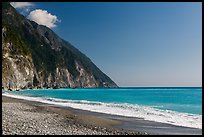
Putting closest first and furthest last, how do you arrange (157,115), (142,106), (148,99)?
(157,115), (142,106), (148,99)

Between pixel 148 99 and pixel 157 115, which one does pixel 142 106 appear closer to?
pixel 157 115

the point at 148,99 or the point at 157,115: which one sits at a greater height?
the point at 157,115

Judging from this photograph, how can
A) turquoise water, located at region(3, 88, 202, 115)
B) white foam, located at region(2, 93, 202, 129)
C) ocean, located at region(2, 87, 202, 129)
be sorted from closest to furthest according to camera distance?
white foam, located at region(2, 93, 202, 129)
ocean, located at region(2, 87, 202, 129)
turquoise water, located at region(3, 88, 202, 115)

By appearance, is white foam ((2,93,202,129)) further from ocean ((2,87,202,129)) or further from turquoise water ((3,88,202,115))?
turquoise water ((3,88,202,115))

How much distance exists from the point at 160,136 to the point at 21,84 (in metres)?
105

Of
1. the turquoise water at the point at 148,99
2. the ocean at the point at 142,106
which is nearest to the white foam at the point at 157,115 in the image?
the ocean at the point at 142,106

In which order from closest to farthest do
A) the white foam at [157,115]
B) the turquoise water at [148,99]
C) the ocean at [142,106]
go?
1. the white foam at [157,115]
2. the ocean at [142,106]
3. the turquoise water at [148,99]

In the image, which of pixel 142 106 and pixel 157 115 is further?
pixel 142 106

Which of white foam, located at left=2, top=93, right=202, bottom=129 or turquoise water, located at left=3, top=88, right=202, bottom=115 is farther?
turquoise water, located at left=3, top=88, right=202, bottom=115

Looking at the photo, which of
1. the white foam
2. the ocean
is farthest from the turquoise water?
the white foam

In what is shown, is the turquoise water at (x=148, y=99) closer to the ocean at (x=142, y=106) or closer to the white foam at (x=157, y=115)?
the ocean at (x=142, y=106)

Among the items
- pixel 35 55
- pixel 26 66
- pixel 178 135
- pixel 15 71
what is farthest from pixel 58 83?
pixel 178 135

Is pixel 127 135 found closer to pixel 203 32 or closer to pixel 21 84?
pixel 203 32

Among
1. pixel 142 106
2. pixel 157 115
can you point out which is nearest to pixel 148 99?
pixel 142 106
